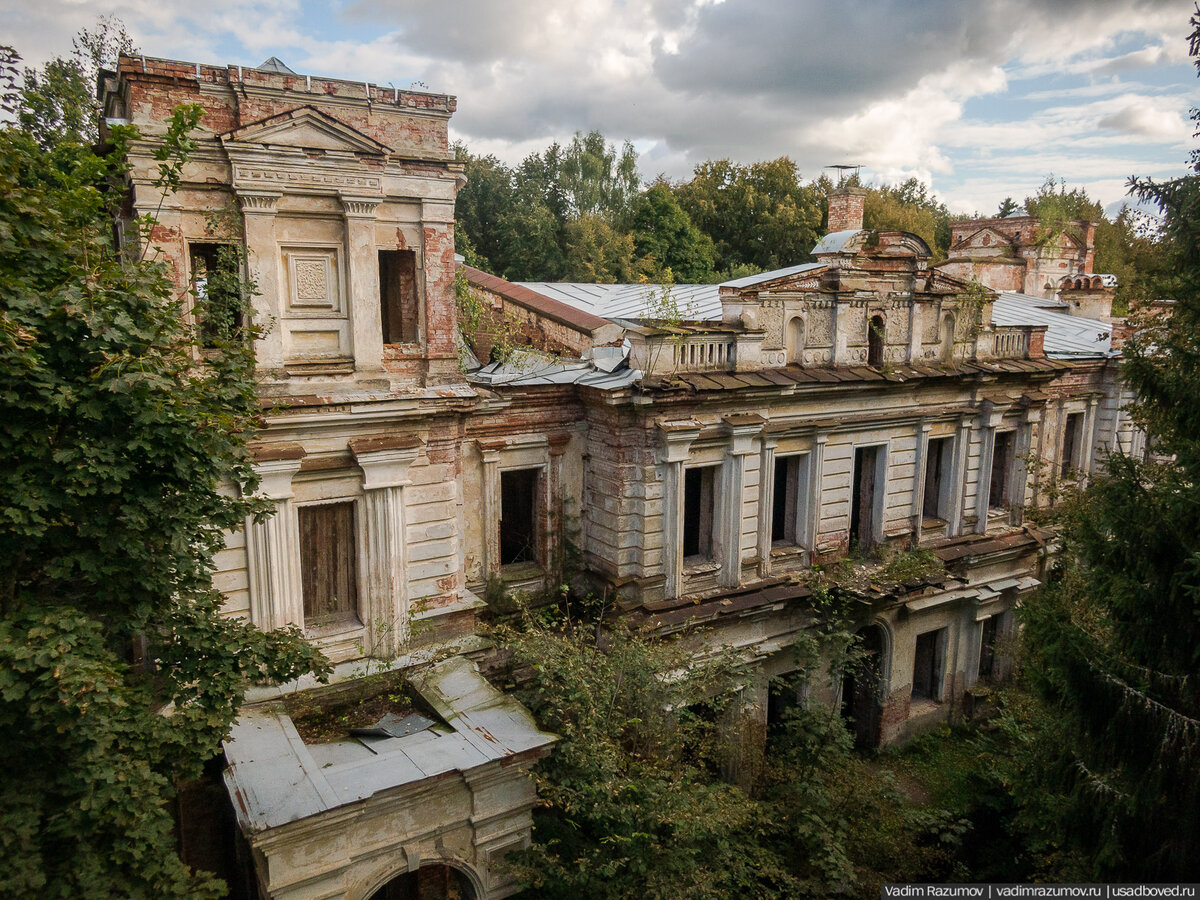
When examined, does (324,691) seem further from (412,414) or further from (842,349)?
(842,349)

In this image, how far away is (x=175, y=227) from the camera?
950cm

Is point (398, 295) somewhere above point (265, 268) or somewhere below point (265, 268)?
below

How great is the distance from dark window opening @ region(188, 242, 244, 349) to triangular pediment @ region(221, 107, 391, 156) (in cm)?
142

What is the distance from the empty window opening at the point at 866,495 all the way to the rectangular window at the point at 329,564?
410 inches

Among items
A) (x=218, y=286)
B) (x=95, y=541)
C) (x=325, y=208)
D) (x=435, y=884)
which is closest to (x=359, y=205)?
(x=325, y=208)

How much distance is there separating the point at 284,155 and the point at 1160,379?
1114cm

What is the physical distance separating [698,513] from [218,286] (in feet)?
29.6

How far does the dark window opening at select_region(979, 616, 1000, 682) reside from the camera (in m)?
18.7

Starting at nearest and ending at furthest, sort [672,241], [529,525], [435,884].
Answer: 1. [435,884]
2. [529,525]
3. [672,241]

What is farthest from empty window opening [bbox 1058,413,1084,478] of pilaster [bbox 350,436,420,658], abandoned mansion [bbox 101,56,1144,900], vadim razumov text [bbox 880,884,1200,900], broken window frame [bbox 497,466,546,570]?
pilaster [bbox 350,436,420,658]

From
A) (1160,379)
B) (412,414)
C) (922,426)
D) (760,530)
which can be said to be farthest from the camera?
(922,426)

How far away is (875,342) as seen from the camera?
630 inches

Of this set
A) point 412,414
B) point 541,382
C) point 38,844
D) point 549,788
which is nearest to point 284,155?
point 412,414

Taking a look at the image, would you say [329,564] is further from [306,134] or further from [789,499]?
[789,499]
